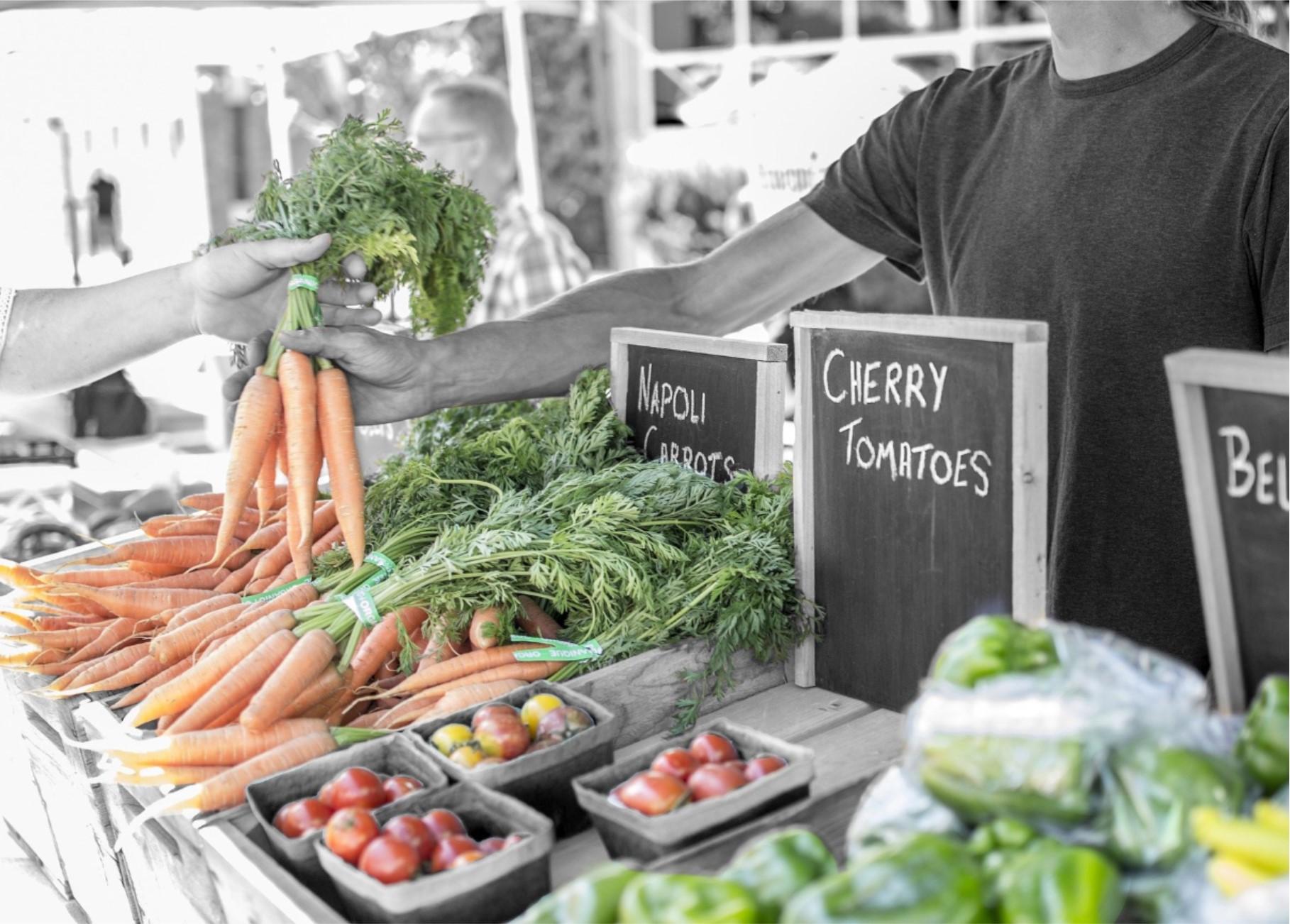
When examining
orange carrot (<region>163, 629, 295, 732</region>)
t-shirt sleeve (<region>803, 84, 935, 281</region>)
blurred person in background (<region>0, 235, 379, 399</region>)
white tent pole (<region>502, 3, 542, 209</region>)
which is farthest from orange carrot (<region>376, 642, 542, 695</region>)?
white tent pole (<region>502, 3, 542, 209</region>)

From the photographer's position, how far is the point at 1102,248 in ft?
7.27

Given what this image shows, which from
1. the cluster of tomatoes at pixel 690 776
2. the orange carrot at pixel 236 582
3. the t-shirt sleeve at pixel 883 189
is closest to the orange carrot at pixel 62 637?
the orange carrot at pixel 236 582

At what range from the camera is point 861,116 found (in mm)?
4762

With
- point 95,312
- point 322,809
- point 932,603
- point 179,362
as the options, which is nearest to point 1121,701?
point 932,603

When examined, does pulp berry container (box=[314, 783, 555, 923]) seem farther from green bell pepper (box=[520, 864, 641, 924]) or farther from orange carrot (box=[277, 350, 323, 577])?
orange carrot (box=[277, 350, 323, 577])

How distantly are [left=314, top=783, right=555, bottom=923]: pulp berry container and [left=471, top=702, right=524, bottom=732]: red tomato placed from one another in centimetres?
16

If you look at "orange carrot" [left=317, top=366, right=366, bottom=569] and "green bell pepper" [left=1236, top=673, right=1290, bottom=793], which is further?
"orange carrot" [left=317, top=366, right=366, bottom=569]

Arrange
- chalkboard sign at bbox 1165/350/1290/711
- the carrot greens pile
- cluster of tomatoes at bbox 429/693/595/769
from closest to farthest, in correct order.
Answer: chalkboard sign at bbox 1165/350/1290/711 < cluster of tomatoes at bbox 429/693/595/769 < the carrot greens pile

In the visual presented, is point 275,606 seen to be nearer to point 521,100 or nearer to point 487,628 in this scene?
point 487,628

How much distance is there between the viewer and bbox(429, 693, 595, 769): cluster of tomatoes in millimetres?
1629

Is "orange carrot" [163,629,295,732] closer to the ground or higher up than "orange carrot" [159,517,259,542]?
closer to the ground

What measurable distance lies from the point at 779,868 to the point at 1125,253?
1.50m

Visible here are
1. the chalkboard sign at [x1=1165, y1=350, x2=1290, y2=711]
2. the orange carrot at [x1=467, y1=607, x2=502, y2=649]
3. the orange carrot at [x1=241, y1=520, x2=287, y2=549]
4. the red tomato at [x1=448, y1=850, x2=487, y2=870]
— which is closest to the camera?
→ the chalkboard sign at [x1=1165, y1=350, x2=1290, y2=711]

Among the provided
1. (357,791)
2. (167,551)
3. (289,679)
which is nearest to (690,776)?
(357,791)
